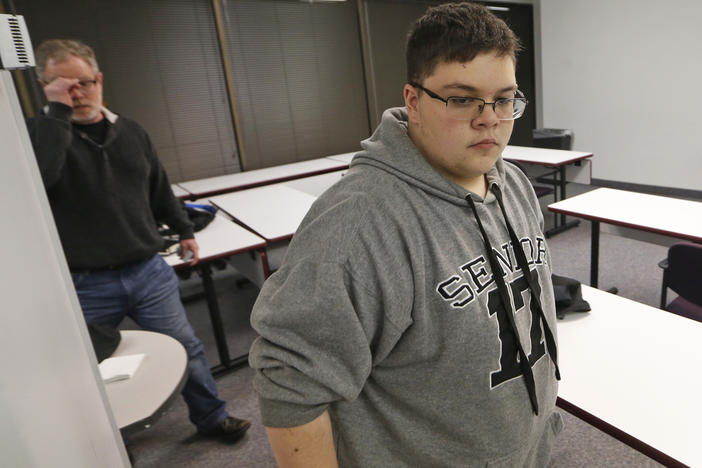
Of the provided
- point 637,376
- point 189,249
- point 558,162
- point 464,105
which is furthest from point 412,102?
point 558,162

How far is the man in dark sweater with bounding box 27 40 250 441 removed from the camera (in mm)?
1422

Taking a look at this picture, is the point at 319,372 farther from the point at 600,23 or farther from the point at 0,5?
the point at 600,23

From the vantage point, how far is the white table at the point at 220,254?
A: 2.27 meters

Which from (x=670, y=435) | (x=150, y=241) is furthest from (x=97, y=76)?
(x=670, y=435)

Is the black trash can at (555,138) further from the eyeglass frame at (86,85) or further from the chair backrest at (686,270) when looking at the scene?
the eyeglass frame at (86,85)

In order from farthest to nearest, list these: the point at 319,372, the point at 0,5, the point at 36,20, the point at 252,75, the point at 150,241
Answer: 1. the point at 252,75
2. the point at 36,20
3. the point at 0,5
4. the point at 150,241
5. the point at 319,372

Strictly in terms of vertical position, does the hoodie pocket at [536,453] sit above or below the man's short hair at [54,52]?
below

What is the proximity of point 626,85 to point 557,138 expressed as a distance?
2.91 feet

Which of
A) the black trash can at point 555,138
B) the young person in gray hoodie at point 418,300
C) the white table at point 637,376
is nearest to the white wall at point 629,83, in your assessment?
the black trash can at point 555,138

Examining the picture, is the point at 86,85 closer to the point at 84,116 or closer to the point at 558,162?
the point at 84,116

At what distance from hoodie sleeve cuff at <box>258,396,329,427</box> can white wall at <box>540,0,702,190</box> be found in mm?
5415

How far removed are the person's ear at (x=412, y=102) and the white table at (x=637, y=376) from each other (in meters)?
0.83

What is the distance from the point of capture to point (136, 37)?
3.82 metres

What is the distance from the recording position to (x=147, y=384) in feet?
3.91
